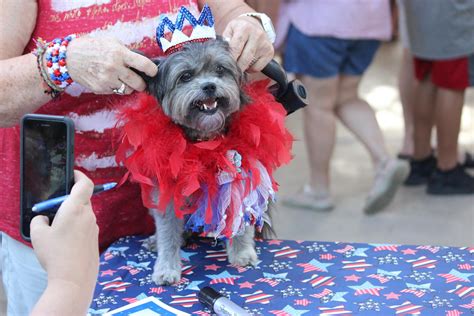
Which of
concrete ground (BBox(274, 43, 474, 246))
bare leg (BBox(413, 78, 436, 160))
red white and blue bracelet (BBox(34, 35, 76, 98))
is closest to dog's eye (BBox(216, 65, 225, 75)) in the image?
red white and blue bracelet (BBox(34, 35, 76, 98))

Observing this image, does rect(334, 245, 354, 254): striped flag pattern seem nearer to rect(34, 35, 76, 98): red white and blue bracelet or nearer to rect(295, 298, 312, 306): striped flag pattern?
rect(295, 298, 312, 306): striped flag pattern

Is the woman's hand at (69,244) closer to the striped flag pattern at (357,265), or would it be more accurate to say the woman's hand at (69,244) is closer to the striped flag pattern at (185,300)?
the striped flag pattern at (185,300)

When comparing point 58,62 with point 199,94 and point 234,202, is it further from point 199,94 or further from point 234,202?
point 234,202

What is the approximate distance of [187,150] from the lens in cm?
146

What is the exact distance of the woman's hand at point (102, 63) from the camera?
130 centimetres

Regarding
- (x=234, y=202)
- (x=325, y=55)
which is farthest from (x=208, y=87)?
(x=325, y=55)

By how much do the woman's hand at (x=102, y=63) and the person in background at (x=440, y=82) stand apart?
245 cm

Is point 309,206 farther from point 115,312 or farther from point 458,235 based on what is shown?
point 115,312

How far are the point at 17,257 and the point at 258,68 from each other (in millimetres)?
687

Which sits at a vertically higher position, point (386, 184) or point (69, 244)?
Answer: point (69, 244)

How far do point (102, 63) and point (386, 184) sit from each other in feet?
7.89

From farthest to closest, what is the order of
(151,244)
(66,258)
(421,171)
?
(421,171), (151,244), (66,258)

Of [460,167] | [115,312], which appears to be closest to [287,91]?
[115,312]

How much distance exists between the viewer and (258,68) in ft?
5.01
